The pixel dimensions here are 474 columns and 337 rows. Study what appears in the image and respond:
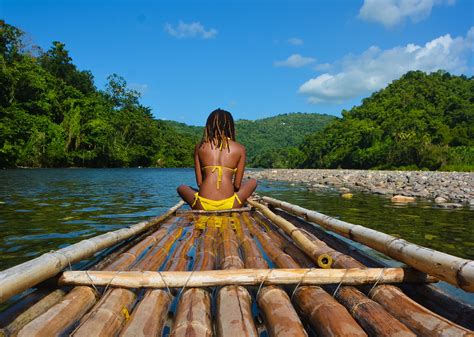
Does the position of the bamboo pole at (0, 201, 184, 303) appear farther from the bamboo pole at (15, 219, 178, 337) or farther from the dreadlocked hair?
the dreadlocked hair

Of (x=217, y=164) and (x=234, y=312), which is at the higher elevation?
(x=217, y=164)

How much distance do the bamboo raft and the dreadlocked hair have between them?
94.4 inches

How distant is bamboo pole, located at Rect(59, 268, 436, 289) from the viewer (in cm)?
229

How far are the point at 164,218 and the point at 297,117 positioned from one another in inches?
6505

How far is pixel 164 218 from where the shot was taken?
526cm

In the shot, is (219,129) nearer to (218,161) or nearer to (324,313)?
(218,161)

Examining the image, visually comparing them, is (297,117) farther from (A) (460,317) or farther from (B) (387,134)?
(A) (460,317)

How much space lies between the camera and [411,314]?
1917mm

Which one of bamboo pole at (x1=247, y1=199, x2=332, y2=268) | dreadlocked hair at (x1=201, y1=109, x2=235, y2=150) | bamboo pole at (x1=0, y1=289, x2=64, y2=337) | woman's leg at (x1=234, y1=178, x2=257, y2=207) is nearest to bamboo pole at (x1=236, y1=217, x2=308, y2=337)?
bamboo pole at (x1=247, y1=199, x2=332, y2=268)

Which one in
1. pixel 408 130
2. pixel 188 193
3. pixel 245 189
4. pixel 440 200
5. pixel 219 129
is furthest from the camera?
pixel 408 130

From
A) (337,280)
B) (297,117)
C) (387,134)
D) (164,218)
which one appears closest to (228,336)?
(337,280)

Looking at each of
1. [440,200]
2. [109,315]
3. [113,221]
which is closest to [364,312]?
[109,315]

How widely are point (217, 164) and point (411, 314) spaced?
382 cm

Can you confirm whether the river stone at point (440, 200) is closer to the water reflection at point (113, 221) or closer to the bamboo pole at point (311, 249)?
the water reflection at point (113, 221)
